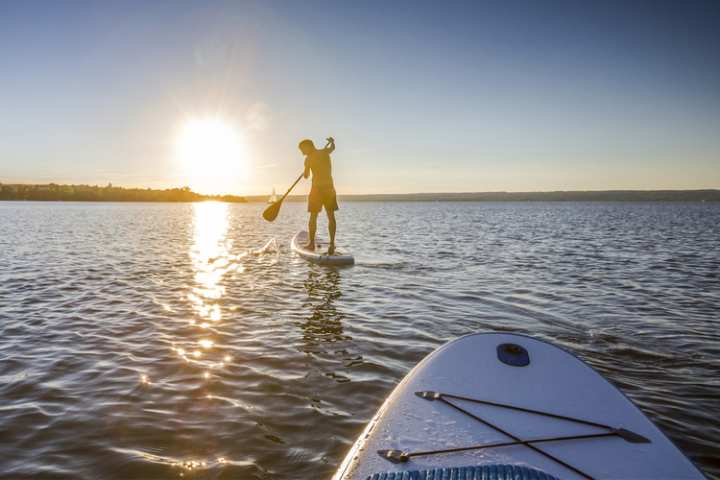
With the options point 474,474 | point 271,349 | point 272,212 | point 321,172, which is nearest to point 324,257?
point 321,172

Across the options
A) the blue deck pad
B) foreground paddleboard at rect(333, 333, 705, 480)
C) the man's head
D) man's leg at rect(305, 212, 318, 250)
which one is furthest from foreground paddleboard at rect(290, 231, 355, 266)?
the blue deck pad

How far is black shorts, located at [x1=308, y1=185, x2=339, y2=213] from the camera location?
11.6m

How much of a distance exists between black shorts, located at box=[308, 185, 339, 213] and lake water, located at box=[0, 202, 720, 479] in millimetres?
1889

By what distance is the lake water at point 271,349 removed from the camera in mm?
3328

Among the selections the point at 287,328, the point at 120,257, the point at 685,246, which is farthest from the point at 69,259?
the point at 685,246

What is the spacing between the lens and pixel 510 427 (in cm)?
272

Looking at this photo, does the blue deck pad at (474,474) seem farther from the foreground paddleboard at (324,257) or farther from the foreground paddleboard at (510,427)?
the foreground paddleboard at (324,257)

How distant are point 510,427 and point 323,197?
953cm

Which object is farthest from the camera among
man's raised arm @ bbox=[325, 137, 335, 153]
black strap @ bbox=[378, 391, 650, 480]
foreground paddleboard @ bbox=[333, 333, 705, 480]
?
man's raised arm @ bbox=[325, 137, 335, 153]

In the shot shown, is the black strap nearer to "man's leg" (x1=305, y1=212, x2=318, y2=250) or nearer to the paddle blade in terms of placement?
"man's leg" (x1=305, y1=212, x2=318, y2=250)

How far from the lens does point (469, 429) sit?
8.84 feet

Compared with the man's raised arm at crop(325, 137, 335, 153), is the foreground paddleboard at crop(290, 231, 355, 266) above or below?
below

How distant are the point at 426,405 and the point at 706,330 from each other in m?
Answer: 6.03

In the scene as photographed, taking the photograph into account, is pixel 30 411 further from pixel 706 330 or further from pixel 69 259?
pixel 69 259
